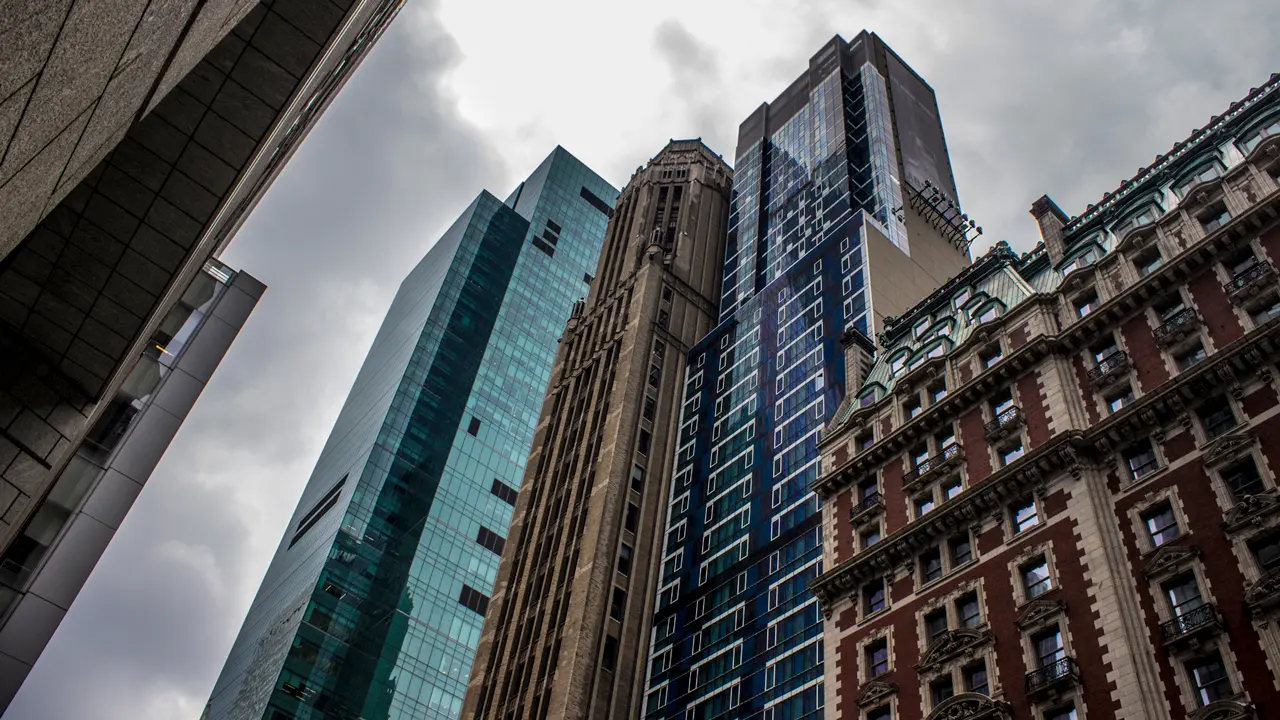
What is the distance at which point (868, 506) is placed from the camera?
5422 cm

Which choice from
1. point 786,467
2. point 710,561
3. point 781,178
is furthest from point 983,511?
point 781,178

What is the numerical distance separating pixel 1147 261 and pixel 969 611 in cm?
2031

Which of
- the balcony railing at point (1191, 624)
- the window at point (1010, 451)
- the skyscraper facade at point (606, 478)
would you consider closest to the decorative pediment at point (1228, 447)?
the balcony railing at point (1191, 624)

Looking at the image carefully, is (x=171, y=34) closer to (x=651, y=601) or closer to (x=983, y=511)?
(x=983, y=511)

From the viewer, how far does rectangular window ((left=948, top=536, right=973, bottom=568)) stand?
156 feet

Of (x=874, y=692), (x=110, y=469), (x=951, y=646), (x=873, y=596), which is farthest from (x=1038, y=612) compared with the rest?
(x=110, y=469)

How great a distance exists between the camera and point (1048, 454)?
4584 cm

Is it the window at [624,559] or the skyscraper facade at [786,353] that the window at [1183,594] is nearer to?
the skyscraper facade at [786,353]

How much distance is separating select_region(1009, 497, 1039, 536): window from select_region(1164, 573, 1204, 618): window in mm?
7460

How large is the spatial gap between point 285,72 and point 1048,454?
126ft

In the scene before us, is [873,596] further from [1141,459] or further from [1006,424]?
[1141,459]

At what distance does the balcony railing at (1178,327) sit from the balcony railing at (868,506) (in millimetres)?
16083

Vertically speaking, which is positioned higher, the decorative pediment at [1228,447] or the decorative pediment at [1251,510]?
the decorative pediment at [1228,447]

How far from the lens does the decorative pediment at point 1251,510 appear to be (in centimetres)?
3675
